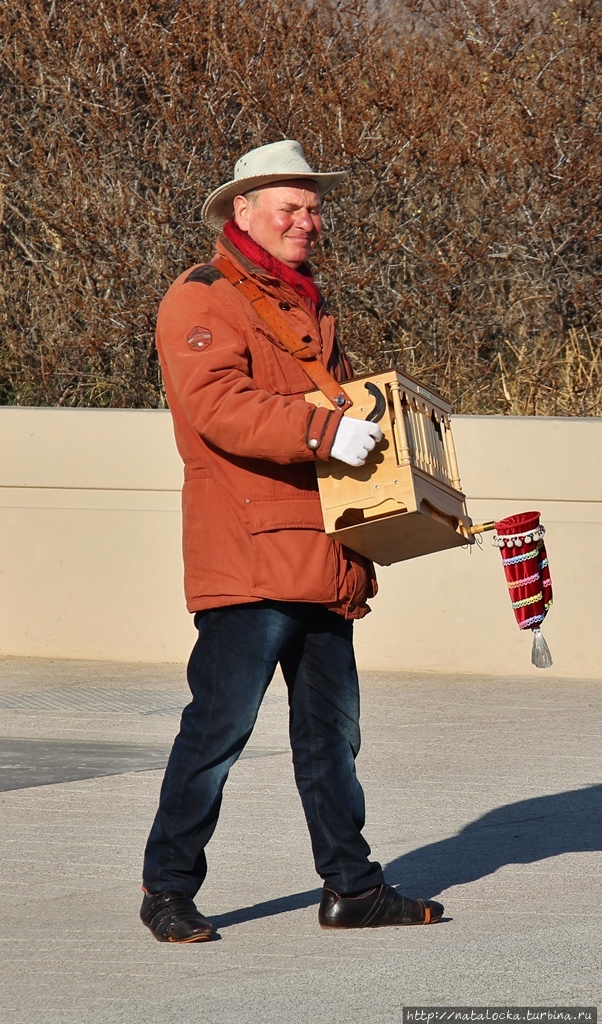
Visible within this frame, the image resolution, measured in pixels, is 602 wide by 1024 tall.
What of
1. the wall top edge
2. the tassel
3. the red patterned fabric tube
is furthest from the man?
the wall top edge

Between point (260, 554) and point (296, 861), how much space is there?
142 cm

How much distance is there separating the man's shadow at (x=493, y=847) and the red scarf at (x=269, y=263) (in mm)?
1766

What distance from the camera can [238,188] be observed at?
4348 mm

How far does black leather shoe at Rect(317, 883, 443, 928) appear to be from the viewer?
4.34 m

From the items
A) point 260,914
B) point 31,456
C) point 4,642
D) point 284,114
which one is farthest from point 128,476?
point 260,914

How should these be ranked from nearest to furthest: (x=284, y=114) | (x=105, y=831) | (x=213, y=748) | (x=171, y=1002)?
(x=171, y=1002), (x=213, y=748), (x=105, y=831), (x=284, y=114)

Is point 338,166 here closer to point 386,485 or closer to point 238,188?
point 238,188

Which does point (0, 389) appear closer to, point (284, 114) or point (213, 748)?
point (284, 114)

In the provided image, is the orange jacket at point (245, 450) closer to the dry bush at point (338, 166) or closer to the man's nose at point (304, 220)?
the man's nose at point (304, 220)

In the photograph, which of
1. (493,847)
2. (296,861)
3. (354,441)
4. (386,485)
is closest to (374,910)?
(296,861)

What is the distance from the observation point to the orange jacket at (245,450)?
13.3 feet

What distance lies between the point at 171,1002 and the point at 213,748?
0.71 m

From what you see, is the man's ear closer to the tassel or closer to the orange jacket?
the orange jacket

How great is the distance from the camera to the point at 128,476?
9078 millimetres
